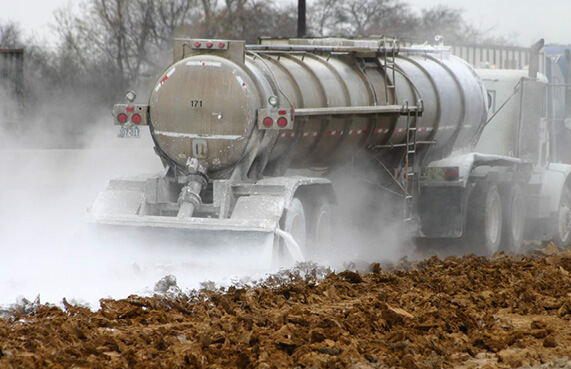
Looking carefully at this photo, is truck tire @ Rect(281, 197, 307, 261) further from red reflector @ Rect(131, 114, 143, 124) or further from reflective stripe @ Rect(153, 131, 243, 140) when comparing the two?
red reflector @ Rect(131, 114, 143, 124)

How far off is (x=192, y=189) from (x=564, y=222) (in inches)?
341

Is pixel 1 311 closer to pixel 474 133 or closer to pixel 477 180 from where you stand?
pixel 477 180

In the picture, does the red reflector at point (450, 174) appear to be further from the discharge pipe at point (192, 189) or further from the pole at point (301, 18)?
the pole at point (301, 18)

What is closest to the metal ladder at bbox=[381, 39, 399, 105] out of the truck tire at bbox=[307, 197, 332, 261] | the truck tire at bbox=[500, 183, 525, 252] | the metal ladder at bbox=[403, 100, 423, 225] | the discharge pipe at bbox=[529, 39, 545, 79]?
the metal ladder at bbox=[403, 100, 423, 225]

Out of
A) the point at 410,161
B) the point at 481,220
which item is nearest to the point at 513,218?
the point at 481,220

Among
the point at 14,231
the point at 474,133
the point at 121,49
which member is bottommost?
the point at 14,231

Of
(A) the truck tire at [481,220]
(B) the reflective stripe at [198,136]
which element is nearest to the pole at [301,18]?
(A) the truck tire at [481,220]

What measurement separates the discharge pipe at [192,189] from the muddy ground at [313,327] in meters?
1.41

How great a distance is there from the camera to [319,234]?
1191cm

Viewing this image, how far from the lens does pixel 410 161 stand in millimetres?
13906

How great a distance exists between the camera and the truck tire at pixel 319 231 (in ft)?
38.2

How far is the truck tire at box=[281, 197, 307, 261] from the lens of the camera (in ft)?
34.6

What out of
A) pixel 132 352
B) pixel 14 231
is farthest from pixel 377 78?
pixel 132 352

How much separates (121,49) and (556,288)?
27.9 meters
